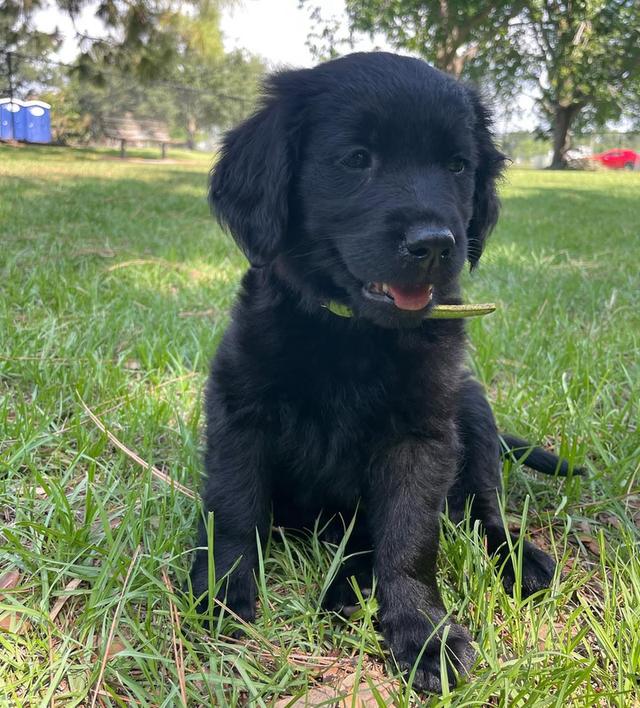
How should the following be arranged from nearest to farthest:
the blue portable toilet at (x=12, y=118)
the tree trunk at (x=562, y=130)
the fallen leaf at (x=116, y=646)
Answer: the fallen leaf at (x=116, y=646)
the blue portable toilet at (x=12, y=118)
the tree trunk at (x=562, y=130)

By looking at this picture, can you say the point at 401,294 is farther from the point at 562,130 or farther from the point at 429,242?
the point at 562,130

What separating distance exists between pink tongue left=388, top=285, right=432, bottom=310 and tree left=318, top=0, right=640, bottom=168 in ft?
32.6

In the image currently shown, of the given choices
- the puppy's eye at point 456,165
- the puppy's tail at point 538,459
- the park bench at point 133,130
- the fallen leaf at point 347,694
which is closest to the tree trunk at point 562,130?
the park bench at point 133,130

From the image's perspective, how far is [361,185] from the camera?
1.47 metres

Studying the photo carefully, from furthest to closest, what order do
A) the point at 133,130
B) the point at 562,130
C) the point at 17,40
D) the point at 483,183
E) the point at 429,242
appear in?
the point at 562,130 → the point at 133,130 → the point at 17,40 → the point at 483,183 → the point at 429,242

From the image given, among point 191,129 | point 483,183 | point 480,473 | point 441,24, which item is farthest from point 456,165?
point 191,129

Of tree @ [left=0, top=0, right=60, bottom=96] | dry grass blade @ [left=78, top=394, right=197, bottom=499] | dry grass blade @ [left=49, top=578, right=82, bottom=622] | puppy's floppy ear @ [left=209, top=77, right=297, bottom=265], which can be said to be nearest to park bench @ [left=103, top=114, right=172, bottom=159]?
tree @ [left=0, top=0, right=60, bottom=96]

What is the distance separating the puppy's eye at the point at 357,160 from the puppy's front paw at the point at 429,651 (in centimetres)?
101

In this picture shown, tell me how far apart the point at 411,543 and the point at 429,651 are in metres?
0.21

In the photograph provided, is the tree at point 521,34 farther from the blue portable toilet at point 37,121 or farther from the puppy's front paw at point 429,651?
the puppy's front paw at point 429,651

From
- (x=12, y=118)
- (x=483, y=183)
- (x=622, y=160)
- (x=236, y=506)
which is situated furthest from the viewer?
(x=622, y=160)

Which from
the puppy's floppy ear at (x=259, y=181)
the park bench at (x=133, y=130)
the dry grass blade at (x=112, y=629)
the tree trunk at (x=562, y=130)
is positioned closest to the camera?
the dry grass blade at (x=112, y=629)

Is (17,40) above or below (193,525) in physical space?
above

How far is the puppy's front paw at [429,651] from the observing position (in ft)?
3.91
